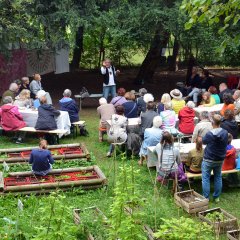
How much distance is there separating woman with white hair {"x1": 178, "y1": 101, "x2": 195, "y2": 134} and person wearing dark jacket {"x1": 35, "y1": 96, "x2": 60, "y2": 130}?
9.30ft

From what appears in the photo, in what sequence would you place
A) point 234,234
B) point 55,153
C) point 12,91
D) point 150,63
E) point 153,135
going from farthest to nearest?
point 150,63, point 12,91, point 55,153, point 153,135, point 234,234

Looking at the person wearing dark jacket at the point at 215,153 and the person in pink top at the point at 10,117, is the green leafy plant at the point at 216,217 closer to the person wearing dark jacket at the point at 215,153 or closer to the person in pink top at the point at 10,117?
the person wearing dark jacket at the point at 215,153

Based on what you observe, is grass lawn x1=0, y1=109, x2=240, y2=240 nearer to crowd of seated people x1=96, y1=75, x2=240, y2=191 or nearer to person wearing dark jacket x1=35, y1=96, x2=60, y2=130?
crowd of seated people x1=96, y1=75, x2=240, y2=191

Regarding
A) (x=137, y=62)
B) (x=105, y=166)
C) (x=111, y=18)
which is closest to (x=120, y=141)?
(x=105, y=166)

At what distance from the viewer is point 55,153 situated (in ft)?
37.6

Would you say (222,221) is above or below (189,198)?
above

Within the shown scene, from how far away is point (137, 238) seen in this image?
522 cm

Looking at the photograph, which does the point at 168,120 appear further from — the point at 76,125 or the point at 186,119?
the point at 76,125

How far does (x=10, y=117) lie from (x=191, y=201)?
5.41 metres

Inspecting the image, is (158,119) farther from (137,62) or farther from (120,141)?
(137,62)

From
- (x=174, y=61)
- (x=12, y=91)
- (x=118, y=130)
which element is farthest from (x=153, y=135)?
(x=174, y=61)

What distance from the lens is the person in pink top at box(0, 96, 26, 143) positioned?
485 inches

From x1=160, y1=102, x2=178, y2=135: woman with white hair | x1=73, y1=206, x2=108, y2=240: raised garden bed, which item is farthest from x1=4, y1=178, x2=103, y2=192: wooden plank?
x1=160, y1=102, x2=178, y2=135: woman with white hair

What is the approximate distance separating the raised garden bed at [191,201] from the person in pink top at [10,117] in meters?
5.05
